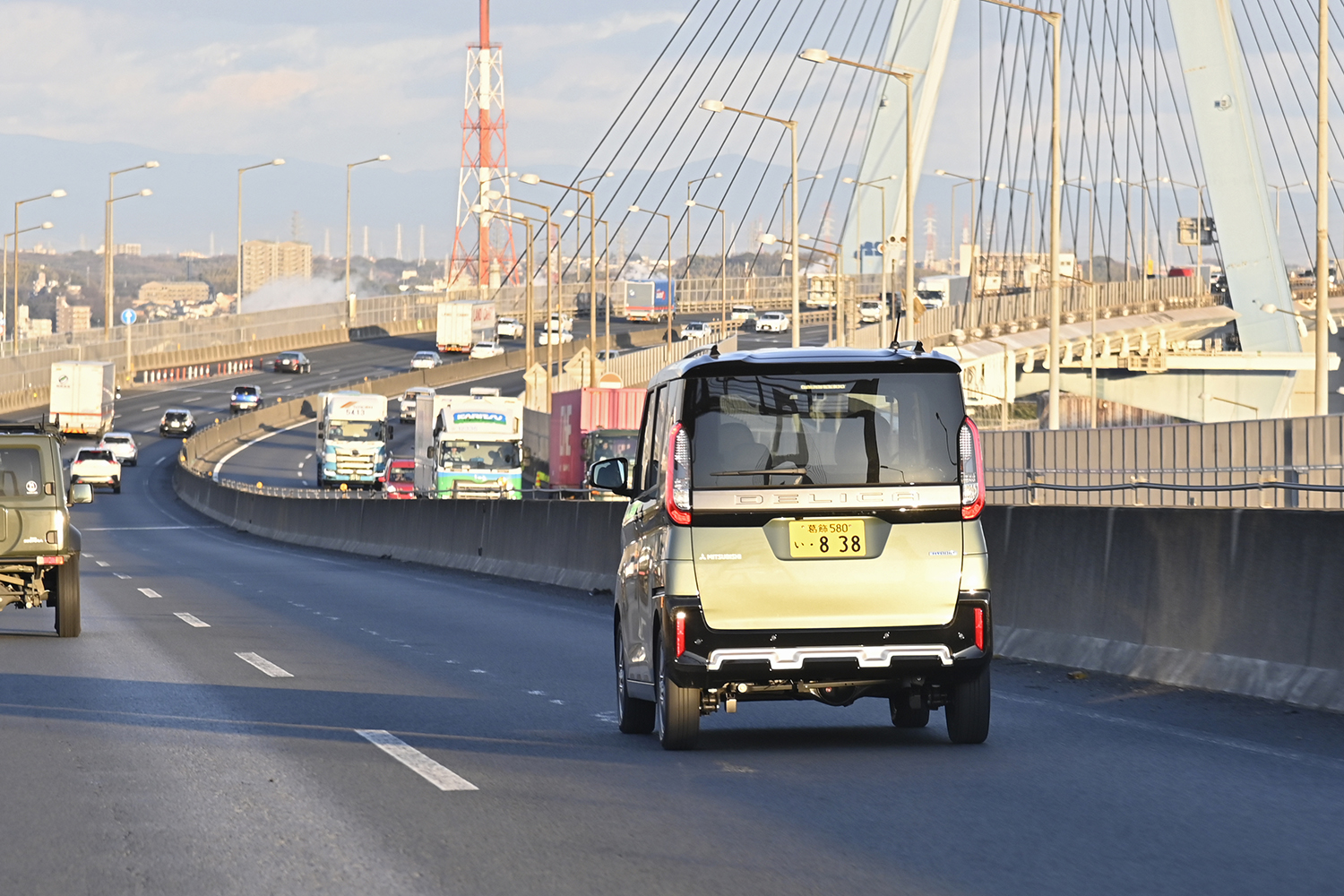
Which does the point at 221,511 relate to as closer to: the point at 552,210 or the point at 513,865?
the point at 552,210

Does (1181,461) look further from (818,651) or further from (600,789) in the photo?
(600,789)

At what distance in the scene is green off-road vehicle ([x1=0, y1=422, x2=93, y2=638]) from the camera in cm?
1869

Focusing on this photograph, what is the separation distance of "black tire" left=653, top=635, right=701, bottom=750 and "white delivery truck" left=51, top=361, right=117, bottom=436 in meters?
78.5

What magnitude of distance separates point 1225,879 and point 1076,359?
279 feet

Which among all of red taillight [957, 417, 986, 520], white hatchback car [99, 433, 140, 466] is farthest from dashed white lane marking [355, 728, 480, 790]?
white hatchback car [99, 433, 140, 466]

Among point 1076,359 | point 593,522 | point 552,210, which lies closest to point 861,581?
point 593,522

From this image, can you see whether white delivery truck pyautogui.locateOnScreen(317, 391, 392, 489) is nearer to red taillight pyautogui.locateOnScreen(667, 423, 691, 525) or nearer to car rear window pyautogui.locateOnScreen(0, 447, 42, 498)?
car rear window pyautogui.locateOnScreen(0, 447, 42, 498)

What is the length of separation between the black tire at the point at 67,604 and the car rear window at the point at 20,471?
95 cm

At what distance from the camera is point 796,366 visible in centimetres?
962

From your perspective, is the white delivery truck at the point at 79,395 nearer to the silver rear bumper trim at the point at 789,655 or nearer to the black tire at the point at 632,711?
the black tire at the point at 632,711

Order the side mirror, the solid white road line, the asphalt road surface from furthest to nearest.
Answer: the solid white road line → the side mirror → the asphalt road surface

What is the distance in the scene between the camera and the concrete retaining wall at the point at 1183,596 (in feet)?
36.5

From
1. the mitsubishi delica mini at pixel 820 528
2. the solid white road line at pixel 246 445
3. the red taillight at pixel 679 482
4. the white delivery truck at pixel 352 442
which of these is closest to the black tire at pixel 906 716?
the mitsubishi delica mini at pixel 820 528

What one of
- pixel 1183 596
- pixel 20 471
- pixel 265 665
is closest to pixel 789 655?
pixel 1183 596
